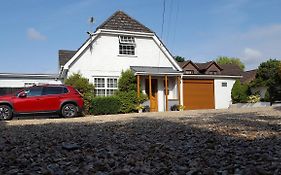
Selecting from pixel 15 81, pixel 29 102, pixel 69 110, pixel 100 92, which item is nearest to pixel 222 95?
pixel 100 92

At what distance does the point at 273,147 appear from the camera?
6.28 m

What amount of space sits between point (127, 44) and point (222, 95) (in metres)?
9.06

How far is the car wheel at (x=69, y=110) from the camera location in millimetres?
18938

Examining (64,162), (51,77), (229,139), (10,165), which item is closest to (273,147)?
(229,139)

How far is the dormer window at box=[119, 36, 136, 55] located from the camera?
26375mm

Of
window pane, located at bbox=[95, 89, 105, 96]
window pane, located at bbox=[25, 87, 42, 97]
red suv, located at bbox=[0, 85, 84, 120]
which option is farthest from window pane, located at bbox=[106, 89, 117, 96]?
window pane, located at bbox=[25, 87, 42, 97]

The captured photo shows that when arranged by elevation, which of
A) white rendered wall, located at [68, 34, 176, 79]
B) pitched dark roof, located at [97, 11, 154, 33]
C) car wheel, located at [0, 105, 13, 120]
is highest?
pitched dark roof, located at [97, 11, 154, 33]

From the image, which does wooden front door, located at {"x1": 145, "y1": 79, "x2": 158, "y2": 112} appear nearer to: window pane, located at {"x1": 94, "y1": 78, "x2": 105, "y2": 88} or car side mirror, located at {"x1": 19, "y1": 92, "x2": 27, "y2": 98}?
window pane, located at {"x1": 94, "y1": 78, "x2": 105, "y2": 88}

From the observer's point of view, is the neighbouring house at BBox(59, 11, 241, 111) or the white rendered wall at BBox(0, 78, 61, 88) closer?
the neighbouring house at BBox(59, 11, 241, 111)

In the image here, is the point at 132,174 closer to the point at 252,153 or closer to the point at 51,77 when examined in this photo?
the point at 252,153

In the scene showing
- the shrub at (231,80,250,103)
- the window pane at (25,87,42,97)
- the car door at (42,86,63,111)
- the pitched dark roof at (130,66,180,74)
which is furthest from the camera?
the shrub at (231,80,250,103)

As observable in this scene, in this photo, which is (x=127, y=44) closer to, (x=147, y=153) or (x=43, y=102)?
(x=43, y=102)

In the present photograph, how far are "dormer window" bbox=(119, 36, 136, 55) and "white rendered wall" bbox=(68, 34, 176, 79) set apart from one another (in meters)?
0.27

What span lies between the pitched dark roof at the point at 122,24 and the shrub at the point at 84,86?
395 centimetres
